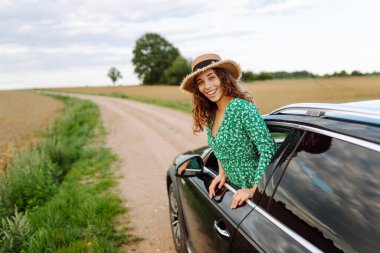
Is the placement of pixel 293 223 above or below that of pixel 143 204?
above

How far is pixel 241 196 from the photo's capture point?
1995 millimetres

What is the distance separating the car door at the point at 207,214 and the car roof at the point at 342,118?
2.04 ft

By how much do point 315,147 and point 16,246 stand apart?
375cm

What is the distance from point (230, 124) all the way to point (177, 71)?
6892cm

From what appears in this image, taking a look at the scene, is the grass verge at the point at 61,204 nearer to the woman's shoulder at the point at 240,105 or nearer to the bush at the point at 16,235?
the bush at the point at 16,235

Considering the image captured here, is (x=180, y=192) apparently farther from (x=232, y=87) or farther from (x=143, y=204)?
(x=143, y=204)

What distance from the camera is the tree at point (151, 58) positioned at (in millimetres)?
75188

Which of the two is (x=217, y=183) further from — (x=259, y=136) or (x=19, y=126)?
(x=19, y=126)

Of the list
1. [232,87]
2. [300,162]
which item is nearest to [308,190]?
[300,162]

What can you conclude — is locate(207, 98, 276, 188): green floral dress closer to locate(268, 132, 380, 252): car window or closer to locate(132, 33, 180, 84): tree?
locate(268, 132, 380, 252): car window

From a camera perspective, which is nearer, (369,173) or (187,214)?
(369,173)

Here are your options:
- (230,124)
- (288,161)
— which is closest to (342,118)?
(288,161)

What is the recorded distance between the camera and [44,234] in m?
3.86

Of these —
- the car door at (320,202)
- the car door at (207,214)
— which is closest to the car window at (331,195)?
the car door at (320,202)
